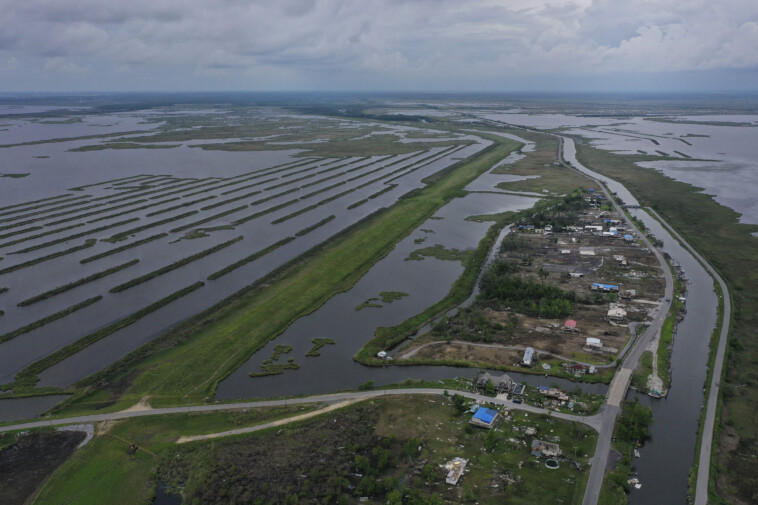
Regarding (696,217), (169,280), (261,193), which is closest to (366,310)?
(169,280)

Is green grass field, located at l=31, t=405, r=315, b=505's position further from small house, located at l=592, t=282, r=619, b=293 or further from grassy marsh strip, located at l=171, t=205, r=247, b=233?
grassy marsh strip, located at l=171, t=205, r=247, b=233

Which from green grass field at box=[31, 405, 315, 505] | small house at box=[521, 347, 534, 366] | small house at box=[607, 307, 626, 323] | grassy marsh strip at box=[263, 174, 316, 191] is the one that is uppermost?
grassy marsh strip at box=[263, 174, 316, 191]

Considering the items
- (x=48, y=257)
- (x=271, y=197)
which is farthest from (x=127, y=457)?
(x=271, y=197)

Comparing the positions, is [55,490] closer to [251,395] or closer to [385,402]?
[251,395]

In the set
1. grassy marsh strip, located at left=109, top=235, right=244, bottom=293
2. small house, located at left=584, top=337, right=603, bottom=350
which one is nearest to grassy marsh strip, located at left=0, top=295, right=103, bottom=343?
grassy marsh strip, located at left=109, top=235, right=244, bottom=293

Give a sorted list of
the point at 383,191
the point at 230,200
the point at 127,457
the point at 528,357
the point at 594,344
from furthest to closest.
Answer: the point at 383,191 → the point at 230,200 → the point at 594,344 → the point at 528,357 → the point at 127,457

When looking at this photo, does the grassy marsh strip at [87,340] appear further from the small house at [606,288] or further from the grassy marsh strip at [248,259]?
the small house at [606,288]

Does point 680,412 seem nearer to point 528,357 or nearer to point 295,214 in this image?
point 528,357
